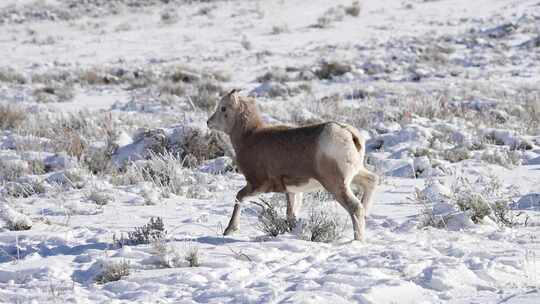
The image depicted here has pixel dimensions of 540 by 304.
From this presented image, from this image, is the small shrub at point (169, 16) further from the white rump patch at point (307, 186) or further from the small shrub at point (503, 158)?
the white rump patch at point (307, 186)

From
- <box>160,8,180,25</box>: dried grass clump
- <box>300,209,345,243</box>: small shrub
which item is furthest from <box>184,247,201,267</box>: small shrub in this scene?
<box>160,8,180,25</box>: dried grass clump

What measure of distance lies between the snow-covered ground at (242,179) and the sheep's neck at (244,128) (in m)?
0.73

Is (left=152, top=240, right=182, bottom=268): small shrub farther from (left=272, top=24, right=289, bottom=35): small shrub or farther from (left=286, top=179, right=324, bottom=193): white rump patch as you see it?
(left=272, top=24, right=289, bottom=35): small shrub

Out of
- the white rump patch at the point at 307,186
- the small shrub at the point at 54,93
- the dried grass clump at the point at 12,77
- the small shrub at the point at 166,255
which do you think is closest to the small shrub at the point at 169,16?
the dried grass clump at the point at 12,77

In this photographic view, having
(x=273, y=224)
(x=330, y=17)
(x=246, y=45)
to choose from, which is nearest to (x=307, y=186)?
(x=273, y=224)

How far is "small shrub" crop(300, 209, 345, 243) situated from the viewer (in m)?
5.85

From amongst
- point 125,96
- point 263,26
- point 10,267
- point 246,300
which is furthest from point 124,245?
point 263,26

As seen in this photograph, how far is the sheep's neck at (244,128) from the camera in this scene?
6.46 m

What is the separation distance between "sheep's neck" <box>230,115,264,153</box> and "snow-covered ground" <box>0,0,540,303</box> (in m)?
0.73

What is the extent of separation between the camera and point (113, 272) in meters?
4.88

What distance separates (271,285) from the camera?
4551 mm

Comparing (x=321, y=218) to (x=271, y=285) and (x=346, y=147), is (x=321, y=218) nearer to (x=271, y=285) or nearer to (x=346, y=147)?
(x=346, y=147)

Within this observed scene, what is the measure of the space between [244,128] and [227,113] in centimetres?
27

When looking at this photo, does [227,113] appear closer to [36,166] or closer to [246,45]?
[36,166]
